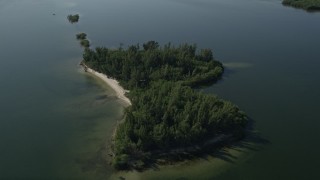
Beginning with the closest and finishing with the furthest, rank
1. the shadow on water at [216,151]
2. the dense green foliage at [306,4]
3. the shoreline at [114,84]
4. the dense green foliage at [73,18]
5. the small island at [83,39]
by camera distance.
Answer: the shadow on water at [216,151]
the shoreline at [114,84]
the small island at [83,39]
the dense green foliage at [73,18]
the dense green foliage at [306,4]

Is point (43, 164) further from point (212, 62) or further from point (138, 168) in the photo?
point (212, 62)

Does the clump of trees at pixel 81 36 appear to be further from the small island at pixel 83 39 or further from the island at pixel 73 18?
the island at pixel 73 18

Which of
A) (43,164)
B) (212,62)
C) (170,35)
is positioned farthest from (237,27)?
(43,164)

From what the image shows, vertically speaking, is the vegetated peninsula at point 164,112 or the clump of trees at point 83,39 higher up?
the clump of trees at point 83,39

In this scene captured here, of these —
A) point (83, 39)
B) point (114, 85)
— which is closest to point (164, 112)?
point (114, 85)

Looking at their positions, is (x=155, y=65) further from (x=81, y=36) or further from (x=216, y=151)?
(x=81, y=36)

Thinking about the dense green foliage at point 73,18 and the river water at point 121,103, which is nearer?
the river water at point 121,103

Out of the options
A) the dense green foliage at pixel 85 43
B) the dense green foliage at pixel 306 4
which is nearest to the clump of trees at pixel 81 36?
the dense green foliage at pixel 85 43
